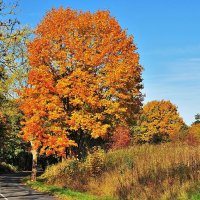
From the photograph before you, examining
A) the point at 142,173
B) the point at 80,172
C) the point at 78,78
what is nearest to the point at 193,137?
the point at 78,78

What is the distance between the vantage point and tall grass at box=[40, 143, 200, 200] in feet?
54.1

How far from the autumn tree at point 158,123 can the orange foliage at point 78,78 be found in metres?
61.4

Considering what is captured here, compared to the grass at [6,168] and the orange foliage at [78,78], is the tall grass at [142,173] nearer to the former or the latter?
the orange foliage at [78,78]

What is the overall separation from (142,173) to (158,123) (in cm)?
8691

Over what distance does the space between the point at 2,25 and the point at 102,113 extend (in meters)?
16.0

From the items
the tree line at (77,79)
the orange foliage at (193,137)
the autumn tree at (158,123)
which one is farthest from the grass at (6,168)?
the tree line at (77,79)

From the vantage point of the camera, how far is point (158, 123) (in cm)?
10612

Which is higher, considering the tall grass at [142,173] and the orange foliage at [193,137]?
the orange foliage at [193,137]

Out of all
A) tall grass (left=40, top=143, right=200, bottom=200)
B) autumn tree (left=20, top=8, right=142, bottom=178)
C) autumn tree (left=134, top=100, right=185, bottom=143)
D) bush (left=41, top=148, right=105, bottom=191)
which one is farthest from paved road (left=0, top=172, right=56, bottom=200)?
autumn tree (left=134, top=100, right=185, bottom=143)

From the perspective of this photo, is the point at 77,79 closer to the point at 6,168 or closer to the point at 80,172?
the point at 80,172

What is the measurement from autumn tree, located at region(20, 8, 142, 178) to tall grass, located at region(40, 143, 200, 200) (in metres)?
3.18

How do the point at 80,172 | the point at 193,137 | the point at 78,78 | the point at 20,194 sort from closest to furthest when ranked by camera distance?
the point at 20,194 → the point at 80,172 → the point at 78,78 → the point at 193,137

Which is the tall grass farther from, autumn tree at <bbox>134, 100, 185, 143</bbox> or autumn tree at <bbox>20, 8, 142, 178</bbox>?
autumn tree at <bbox>134, 100, 185, 143</bbox>

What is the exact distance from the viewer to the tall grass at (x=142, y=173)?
54.1ft
